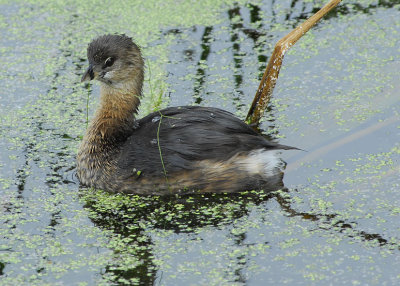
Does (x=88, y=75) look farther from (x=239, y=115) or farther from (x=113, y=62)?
(x=239, y=115)

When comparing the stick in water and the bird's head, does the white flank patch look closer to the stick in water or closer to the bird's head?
the stick in water

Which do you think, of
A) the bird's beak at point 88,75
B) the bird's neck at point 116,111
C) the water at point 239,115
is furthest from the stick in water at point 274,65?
the bird's beak at point 88,75

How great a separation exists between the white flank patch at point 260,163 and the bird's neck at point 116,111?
0.92 m

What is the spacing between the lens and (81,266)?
15.4 feet

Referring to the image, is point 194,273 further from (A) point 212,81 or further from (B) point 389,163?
(A) point 212,81

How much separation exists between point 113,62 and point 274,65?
1248 mm

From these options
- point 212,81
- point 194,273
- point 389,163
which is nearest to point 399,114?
point 389,163

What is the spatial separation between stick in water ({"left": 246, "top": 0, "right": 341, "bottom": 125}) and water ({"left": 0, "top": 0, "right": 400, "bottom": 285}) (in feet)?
0.55

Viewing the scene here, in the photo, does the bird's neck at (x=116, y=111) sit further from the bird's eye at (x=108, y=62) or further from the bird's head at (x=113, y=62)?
the bird's eye at (x=108, y=62)

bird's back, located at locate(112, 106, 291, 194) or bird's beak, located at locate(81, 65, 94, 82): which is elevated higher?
bird's beak, located at locate(81, 65, 94, 82)

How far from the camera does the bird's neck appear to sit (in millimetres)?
5969

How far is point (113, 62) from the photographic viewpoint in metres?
5.98

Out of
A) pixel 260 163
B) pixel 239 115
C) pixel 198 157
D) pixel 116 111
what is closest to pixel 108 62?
pixel 116 111

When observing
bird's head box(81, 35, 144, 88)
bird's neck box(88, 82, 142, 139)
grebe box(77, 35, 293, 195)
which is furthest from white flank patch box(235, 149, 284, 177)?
bird's head box(81, 35, 144, 88)
